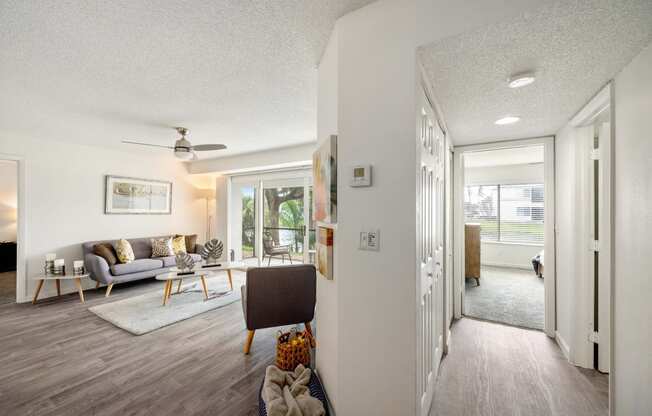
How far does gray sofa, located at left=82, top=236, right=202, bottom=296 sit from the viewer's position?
162 inches

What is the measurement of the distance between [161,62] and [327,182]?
1.66m

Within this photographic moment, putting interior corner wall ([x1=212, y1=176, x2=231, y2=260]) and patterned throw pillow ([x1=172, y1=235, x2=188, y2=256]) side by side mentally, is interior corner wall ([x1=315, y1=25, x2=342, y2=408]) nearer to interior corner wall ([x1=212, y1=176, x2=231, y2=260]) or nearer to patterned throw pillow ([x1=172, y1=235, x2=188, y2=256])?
patterned throw pillow ([x1=172, y1=235, x2=188, y2=256])

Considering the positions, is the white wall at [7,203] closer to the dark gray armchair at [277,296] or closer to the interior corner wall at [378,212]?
the dark gray armchair at [277,296]

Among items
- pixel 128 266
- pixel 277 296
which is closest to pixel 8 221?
pixel 128 266

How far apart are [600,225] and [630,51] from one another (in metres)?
1.38

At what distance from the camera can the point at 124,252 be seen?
454cm

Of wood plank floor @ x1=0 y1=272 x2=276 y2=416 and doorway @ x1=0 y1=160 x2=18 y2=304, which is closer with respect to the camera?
wood plank floor @ x1=0 y1=272 x2=276 y2=416

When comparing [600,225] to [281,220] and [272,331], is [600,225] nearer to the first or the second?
[272,331]

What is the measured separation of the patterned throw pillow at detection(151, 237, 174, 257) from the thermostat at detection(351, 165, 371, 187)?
201 inches

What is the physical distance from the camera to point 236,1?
142cm

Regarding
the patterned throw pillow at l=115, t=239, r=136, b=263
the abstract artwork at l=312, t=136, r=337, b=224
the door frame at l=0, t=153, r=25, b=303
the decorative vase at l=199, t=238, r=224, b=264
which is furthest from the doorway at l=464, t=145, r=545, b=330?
the door frame at l=0, t=153, r=25, b=303

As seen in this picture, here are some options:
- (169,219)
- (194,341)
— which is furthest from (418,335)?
(169,219)

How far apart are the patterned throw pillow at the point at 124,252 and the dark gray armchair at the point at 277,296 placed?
331cm

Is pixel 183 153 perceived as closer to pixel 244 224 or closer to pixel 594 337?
pixel 244 224
